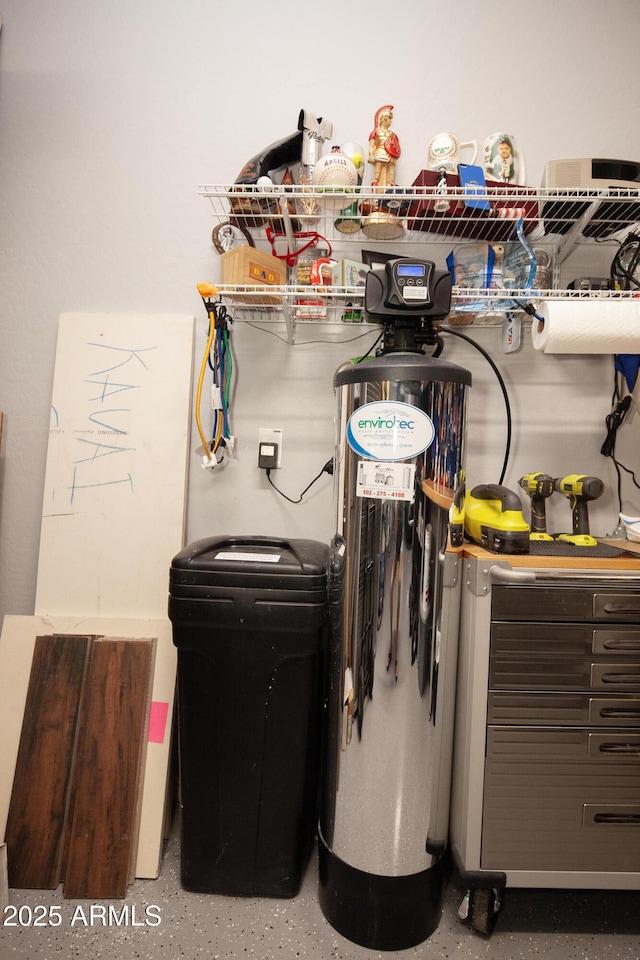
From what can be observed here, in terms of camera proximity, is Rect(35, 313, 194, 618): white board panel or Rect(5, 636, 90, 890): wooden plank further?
Rect(35, 313, 194, 618): white board panel

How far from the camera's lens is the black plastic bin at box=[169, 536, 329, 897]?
1.18 meters

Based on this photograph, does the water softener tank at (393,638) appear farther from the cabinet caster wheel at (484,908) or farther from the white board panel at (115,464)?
the white board panel at (115,464)

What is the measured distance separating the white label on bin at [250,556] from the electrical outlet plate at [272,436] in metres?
0.43

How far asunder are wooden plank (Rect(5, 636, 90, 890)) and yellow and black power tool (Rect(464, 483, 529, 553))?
1186 mm

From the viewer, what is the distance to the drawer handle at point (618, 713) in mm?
1128

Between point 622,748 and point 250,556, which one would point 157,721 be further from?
point 622,748

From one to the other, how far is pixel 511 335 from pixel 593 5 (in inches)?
45.6

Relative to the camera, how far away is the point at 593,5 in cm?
161

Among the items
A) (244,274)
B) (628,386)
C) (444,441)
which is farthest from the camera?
(628,386)

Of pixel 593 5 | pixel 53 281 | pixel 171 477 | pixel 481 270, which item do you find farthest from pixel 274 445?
pixel 593 5

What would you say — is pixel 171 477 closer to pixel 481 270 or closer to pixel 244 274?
pixel 244 274

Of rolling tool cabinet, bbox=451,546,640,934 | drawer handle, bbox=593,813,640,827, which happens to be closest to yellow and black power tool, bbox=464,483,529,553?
rolling tool cabinet, bbox=451,546,640,934

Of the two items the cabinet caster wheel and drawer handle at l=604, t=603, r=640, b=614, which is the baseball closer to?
Result: drawer handle at l=604, t=603, r=640, b=614

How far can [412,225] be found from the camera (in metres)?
1.51
